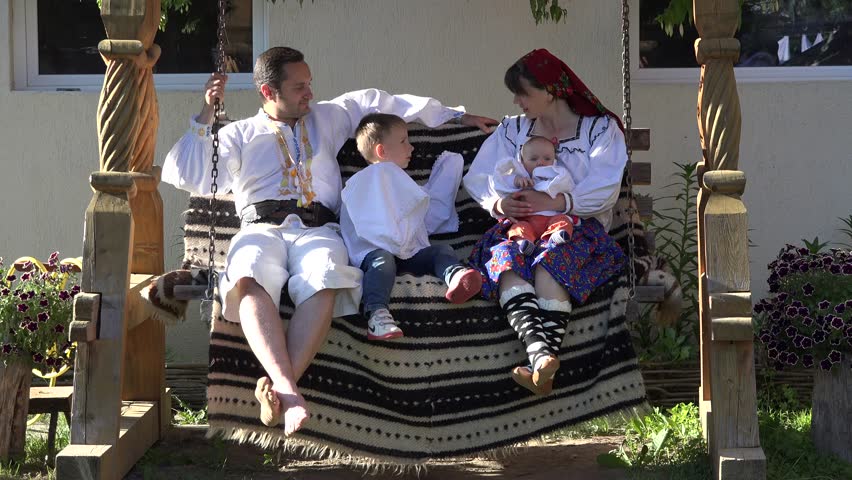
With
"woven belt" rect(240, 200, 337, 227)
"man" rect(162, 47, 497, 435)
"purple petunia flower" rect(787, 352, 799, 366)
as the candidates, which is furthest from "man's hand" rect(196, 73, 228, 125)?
"purple petunia flower" rect(787, 352, 799, 366)

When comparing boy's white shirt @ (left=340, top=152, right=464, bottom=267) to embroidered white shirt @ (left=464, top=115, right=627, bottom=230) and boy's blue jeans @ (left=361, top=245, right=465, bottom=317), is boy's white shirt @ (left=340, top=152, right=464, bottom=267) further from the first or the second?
embroidered white shirt @ (left=464, top=115, right=627, bottom=230)

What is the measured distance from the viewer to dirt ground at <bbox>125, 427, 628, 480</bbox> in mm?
4871

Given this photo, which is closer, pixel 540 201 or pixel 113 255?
pixel 113 255

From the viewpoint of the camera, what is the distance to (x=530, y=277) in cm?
452

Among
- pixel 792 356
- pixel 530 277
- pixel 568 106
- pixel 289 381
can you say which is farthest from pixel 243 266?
pixel 792 356

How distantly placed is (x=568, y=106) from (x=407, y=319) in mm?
1218

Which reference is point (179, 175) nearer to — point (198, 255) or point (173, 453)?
point (198, 255)

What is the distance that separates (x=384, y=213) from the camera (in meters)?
4.72

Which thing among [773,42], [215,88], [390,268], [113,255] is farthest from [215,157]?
[773,42]

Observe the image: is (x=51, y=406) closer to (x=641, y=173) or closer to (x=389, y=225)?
(x=389, y=225)

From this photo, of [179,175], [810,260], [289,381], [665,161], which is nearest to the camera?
[289,381]

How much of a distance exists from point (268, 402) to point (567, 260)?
48.3 inches

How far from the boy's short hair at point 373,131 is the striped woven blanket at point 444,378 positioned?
0.62 meters

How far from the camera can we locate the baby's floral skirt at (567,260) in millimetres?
4512
